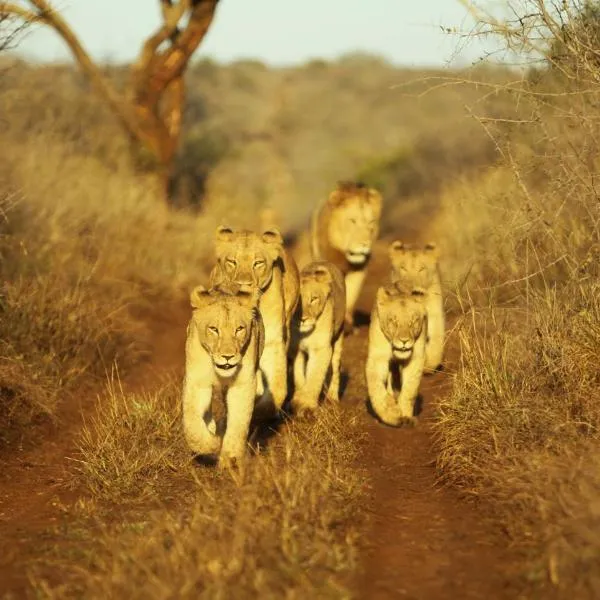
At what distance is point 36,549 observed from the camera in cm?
504

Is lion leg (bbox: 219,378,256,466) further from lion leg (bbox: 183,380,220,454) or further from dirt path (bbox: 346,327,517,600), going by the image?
dirt path (bbox: 346,327,517,600)

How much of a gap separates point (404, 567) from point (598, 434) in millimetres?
1396

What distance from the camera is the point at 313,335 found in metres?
7.59

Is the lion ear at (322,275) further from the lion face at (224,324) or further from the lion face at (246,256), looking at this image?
the lion face at (224,324)

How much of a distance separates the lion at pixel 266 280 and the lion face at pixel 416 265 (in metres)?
2.18

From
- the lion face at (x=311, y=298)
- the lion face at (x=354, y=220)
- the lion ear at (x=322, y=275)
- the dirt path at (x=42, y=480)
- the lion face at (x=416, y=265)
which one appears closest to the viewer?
the dirt path at (x=42, y=480)

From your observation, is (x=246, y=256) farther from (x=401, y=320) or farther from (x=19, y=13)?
(x=19, y=13)

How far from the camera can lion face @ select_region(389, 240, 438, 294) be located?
8883 millimetres

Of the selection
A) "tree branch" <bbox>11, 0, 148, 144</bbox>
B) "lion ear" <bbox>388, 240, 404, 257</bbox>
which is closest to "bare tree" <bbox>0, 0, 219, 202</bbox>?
"tree branch" <bbox>11, 0, 148, 144</bbox>

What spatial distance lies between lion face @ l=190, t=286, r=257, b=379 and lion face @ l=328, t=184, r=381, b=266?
15.8ft

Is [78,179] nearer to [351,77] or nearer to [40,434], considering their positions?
[40,434]

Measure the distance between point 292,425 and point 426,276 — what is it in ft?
8.46

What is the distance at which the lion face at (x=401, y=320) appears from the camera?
725cm

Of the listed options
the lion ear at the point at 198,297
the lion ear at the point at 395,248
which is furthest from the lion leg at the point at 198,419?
the lion ear at the point at 395,248
